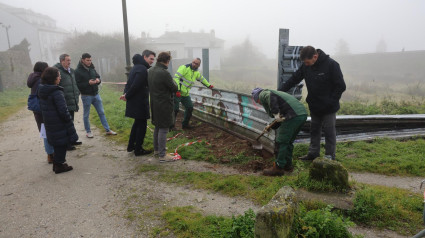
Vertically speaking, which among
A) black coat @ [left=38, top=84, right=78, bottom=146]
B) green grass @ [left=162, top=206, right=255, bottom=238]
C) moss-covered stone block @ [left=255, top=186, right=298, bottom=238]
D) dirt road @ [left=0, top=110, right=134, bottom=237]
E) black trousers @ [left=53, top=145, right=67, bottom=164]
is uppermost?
black coat @ [left=38, top=84, right=78, bottom=146]

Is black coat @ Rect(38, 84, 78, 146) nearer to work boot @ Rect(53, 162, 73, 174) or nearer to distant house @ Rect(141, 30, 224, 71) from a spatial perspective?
work boot @ Rect(53, 162, 73, 174)

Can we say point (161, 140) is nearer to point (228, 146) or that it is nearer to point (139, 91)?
point (139, 91)

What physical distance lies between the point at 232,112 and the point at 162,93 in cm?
200

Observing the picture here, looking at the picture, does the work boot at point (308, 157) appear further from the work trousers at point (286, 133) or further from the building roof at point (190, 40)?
the building roof at point (190, 40)

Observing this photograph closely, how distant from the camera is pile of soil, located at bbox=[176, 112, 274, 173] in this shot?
16.6ft

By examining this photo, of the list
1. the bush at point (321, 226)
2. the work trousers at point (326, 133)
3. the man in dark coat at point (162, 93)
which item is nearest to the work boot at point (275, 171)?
the work trousers at point (326, 133)

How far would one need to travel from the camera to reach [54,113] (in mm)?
4621

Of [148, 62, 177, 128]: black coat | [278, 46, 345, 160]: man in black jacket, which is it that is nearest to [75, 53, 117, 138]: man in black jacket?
[148, 62, 177, 128]: black coat

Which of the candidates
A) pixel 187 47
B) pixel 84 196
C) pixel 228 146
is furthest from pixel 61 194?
pixel 187 47

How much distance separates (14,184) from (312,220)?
4621 millimetres

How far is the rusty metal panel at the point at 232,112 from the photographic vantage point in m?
5.54

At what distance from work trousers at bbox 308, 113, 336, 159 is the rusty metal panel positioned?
0.72 m

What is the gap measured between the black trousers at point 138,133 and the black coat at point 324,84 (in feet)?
10.4

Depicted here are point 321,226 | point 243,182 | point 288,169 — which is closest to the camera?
point 321,226
